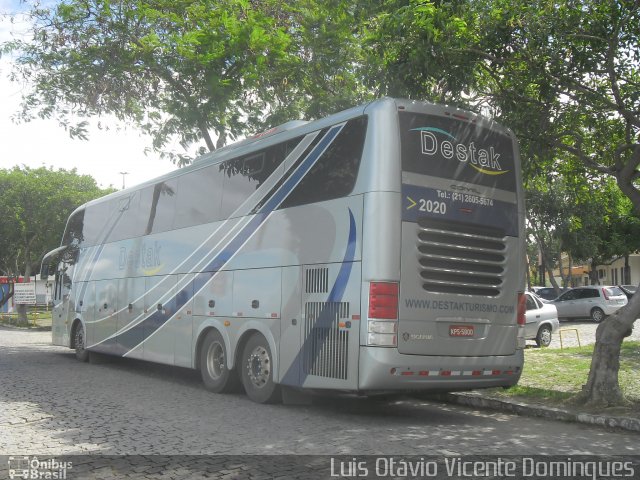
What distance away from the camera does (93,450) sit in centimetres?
629

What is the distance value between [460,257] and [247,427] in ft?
11.1

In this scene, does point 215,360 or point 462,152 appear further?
point 215,360

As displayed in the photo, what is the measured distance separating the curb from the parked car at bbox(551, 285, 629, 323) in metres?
22.0

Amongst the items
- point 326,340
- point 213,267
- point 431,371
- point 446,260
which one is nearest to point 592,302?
point 213,267

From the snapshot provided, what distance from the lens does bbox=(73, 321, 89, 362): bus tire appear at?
16.2 metres

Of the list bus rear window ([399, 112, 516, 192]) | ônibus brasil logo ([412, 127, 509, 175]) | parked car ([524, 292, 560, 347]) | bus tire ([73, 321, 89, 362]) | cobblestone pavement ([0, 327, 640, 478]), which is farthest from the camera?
parked car ([524, 292, 560, 347])

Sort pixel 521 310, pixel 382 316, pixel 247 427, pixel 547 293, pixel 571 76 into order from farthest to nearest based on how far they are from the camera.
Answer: pixel 547 293 < pixel 571 76 < pixel 521 310 < pixel 382 316 < pixel 247 427

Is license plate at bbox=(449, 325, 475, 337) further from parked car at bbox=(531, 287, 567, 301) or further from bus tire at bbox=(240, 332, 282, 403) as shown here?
parked car at bbox=(531, 287, 567, 301)

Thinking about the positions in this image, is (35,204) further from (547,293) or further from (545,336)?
(547,293)

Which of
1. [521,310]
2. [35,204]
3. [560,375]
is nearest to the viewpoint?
[521,310]

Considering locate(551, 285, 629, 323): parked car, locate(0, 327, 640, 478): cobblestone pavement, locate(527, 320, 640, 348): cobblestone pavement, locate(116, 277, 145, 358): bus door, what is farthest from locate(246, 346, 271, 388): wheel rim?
locate(551, 285, 629, 323): parked car

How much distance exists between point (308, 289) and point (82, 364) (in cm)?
895

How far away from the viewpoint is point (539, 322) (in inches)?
735

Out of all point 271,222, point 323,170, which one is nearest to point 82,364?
point 271,222
